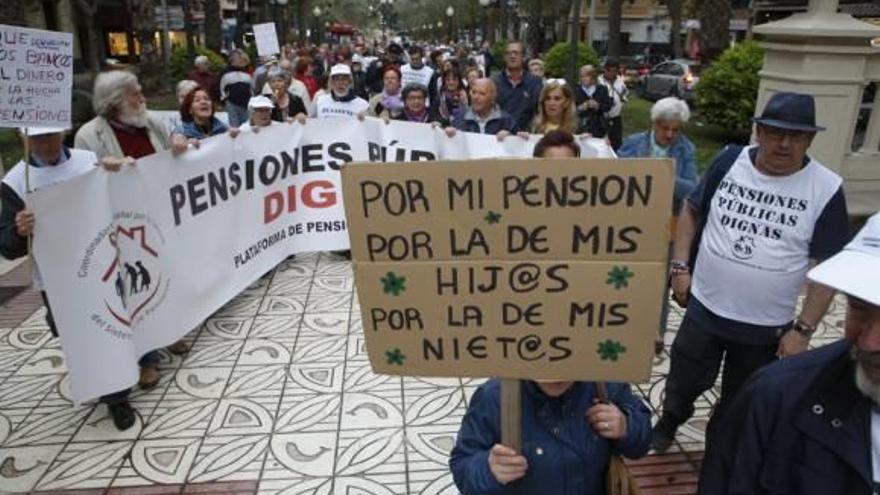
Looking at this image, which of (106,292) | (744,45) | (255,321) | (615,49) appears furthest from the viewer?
(615,49)

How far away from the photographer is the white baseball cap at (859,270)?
1.34m

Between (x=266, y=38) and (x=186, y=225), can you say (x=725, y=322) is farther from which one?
(x=266, y=38)

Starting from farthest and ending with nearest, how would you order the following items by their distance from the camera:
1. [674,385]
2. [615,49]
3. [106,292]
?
[615,49]
[106,292]
[674,385]

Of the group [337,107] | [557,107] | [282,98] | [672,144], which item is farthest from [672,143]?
[282,98]

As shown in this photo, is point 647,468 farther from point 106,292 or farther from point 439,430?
point 106,292

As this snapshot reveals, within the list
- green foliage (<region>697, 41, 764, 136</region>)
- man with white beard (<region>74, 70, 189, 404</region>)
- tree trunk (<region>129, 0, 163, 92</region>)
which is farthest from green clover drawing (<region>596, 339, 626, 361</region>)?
tree trunk (<region>129, 0, 163, 92</region>)

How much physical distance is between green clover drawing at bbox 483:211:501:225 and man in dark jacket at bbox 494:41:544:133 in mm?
5676

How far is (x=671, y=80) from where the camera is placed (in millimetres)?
21062

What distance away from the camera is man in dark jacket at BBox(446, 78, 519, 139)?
584 centimetres

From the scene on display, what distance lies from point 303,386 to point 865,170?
6.91 meters

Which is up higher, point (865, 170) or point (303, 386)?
point (865, 170)

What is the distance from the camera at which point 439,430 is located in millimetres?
3814

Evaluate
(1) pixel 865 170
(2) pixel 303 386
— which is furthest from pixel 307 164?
(1) pixel 865 170

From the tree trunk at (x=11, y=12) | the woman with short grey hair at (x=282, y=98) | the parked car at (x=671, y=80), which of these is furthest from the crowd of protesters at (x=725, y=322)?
the parked car at (x=671, y=80)
